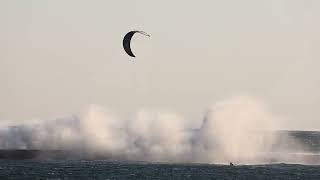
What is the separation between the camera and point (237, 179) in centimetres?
9219

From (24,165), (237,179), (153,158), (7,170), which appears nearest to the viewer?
(237,179)

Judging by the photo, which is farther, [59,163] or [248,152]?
[248,152]

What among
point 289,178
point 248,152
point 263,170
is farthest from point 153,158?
point 289,178

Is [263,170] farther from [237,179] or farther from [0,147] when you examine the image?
[0,147]

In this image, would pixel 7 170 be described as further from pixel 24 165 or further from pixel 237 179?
pixel 237 179

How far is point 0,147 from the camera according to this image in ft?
470

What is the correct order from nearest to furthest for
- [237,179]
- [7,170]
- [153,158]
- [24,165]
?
1. [237,179]
2. [7,170]
3. [24,165]
4. [153,158]

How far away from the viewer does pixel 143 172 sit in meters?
101

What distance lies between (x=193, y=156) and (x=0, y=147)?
33678 mm

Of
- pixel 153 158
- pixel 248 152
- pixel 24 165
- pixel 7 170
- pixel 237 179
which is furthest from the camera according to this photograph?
pixel 248 152

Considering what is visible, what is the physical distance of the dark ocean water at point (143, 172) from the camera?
93.0m

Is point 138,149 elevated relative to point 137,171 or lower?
elevated

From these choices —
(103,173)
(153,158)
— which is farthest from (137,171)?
(153,158)

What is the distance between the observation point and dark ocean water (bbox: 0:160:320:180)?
9300 cm
